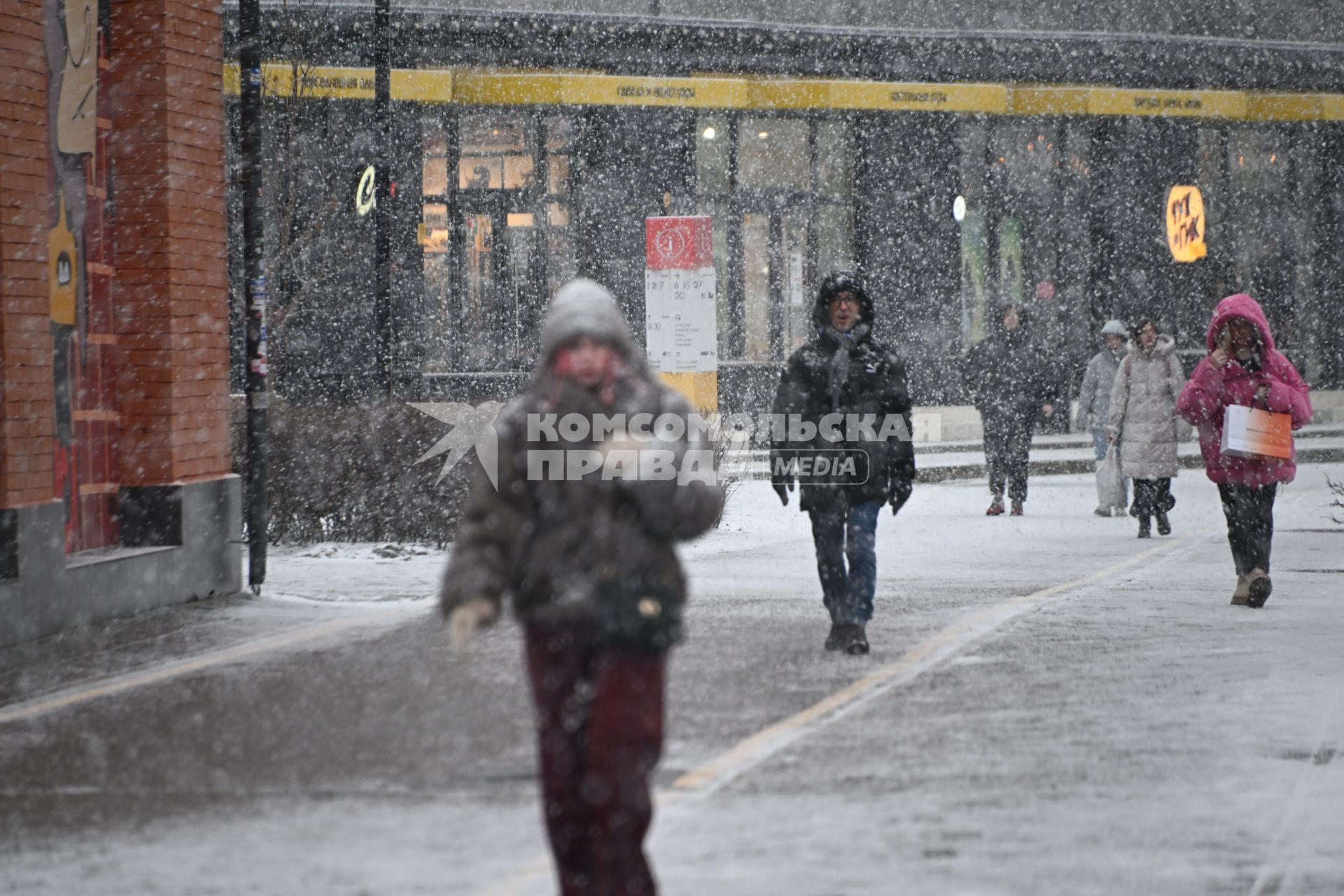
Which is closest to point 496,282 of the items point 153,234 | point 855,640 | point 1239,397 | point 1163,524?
point 1163,524

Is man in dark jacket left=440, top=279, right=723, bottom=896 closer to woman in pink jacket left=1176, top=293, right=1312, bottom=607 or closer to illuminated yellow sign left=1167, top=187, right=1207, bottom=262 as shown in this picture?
woman in pink jacket left=1176, top=293, right=1312, bottom=607

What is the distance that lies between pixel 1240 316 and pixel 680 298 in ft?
27.7

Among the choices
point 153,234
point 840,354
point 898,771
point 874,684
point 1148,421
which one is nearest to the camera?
point 898,771

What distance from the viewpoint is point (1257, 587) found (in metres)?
11.6

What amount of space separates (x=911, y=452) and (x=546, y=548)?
5.36 meters

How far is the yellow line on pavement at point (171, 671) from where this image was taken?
8492 mm

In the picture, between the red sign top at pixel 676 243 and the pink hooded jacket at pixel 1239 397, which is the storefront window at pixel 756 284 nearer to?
the red sign top at pixel 676 243

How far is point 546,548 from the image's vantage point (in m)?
4.73

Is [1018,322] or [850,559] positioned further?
[1018,322]

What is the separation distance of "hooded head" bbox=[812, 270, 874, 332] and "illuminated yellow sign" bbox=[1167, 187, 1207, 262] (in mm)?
23944

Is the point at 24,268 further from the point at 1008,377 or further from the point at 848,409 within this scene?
the point at 1008,377

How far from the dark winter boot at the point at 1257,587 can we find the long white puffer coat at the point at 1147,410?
16.8ft

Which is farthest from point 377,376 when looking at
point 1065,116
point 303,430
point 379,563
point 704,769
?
point 1065,116

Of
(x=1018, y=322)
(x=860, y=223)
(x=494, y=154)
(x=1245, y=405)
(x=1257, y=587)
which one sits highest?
(x=494, y=154)
